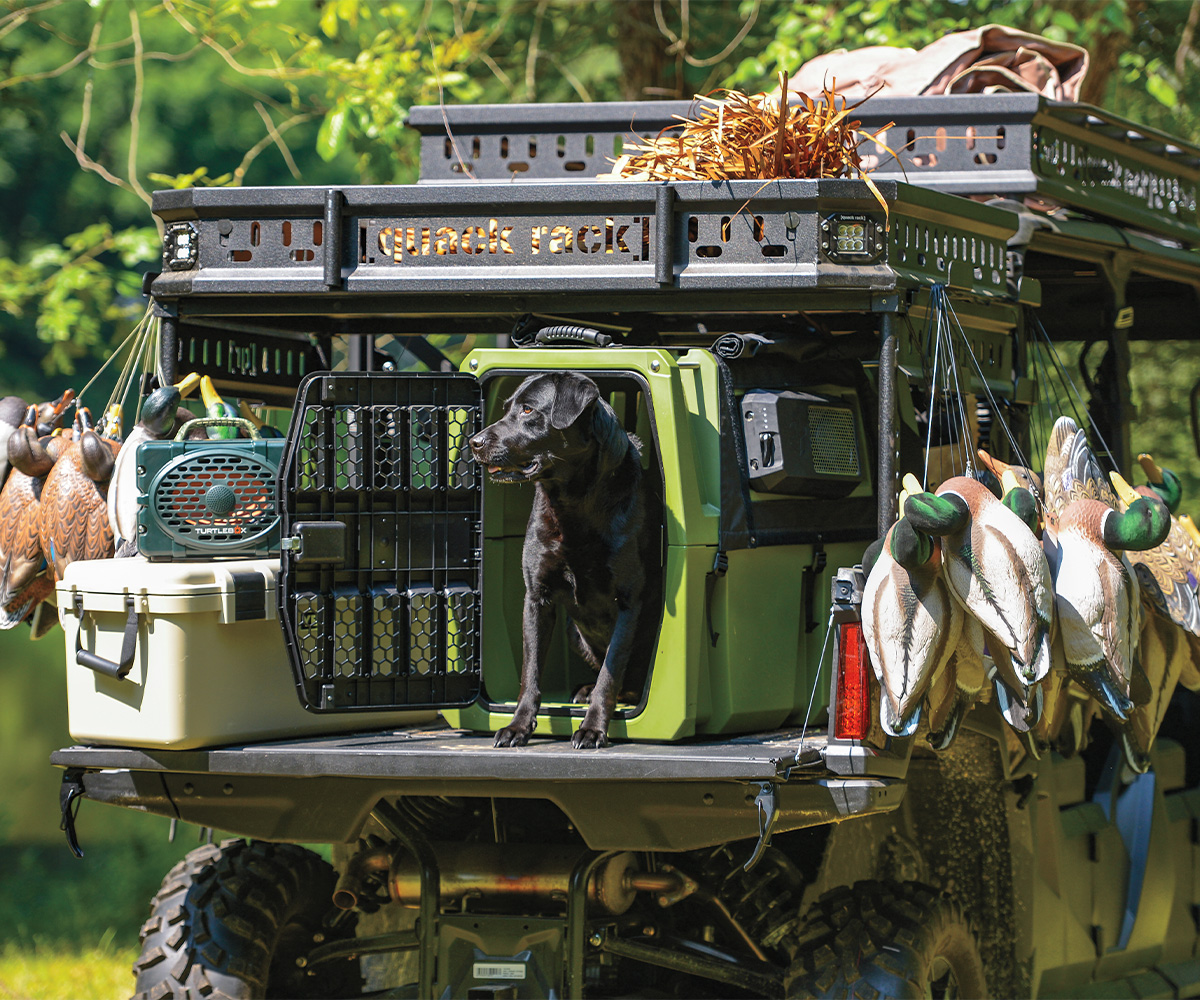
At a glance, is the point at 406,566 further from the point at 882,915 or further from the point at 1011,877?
the point at 1011,877

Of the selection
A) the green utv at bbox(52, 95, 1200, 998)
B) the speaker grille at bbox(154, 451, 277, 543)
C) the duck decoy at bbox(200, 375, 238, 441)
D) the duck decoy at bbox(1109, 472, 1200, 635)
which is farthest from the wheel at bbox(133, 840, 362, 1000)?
the duck decoy at bbox(1109, 472, 1200, 635)

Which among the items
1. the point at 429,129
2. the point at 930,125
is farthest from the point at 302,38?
the point at 930,125

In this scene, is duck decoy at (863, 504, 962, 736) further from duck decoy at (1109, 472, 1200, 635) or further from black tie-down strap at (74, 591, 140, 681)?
black tie-down strap at (74, 591, 140, 681)

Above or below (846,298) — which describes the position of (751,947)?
below

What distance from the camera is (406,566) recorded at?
4.33 m

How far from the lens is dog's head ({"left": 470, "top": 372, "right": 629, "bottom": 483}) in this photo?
164 inches

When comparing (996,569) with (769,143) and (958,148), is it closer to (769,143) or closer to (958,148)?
(769,143)

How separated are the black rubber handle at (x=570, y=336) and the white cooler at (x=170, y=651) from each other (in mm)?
997

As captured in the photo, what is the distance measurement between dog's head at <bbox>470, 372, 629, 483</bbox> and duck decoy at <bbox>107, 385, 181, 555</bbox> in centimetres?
100

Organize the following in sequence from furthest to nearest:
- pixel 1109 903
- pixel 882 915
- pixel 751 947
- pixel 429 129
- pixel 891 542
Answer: pixel 429 129 → pixel 1109 903 → pixel 751 947 → pixel 882 915 → pixel 891 542

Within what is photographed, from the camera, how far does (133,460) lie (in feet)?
15.2

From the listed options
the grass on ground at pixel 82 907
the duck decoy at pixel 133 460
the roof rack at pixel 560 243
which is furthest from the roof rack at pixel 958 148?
the grass on ground at pixel 82 907

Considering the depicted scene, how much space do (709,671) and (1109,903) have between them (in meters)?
2.04

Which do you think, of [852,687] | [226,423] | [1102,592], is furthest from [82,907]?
[1102,592]
